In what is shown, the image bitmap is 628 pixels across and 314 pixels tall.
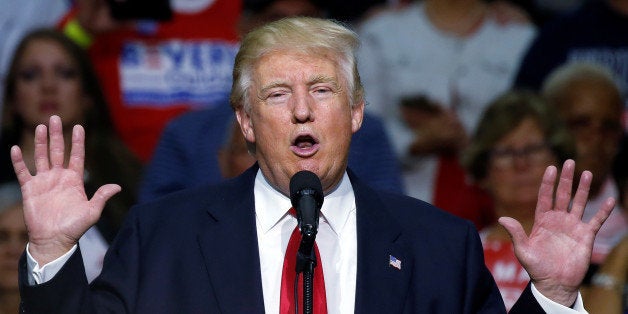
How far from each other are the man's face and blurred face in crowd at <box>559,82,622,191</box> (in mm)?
2610

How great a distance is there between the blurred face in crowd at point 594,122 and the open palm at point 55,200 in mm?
3017

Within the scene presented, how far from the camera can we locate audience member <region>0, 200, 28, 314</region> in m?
4.79

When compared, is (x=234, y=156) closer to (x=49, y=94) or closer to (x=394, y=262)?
(x=49, y=94)

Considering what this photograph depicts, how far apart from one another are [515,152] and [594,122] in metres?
0.61

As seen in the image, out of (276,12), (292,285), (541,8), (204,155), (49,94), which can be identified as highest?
(276,12)

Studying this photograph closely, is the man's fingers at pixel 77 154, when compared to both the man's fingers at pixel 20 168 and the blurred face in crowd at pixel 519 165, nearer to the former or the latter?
the man's fingers at pixel 20 168

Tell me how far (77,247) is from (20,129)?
2515 mm

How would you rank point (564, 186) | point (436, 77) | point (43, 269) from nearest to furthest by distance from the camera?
point (43, 269), point (564, 186), point (436, 77)

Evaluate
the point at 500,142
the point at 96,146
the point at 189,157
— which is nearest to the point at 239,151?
the point at 189,157

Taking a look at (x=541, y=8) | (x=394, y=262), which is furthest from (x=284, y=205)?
(x=541, y=8)

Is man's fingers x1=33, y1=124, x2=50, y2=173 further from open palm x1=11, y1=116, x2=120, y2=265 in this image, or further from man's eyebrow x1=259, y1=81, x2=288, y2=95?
man's eyebrow x1=259, y1=81, x2=288, y2=95

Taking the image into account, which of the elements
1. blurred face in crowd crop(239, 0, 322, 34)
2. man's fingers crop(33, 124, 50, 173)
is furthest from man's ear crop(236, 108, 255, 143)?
blurred face in crowd crop(239, 0, 322, 34)

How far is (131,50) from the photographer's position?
17.7ft

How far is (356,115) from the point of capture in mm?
3105
